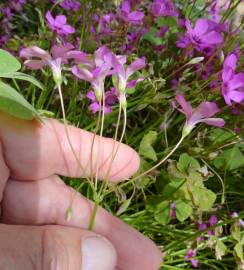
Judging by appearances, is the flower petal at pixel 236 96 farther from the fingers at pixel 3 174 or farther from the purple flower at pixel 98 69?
the fingers at pixel 3 174

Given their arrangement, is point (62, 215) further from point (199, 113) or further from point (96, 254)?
point (199, 113)

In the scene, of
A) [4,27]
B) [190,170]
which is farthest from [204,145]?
[4,27]

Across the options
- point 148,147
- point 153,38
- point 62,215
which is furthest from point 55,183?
point 153,38

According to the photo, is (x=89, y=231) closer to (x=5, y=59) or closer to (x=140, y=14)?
(x=5, y=59)

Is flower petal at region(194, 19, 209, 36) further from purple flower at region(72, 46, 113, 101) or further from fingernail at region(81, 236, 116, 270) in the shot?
fingernail at region(81, 236, 116, 270)

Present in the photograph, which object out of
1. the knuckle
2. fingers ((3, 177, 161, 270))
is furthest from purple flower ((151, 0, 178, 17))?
the knuckle

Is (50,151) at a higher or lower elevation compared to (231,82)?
lower
